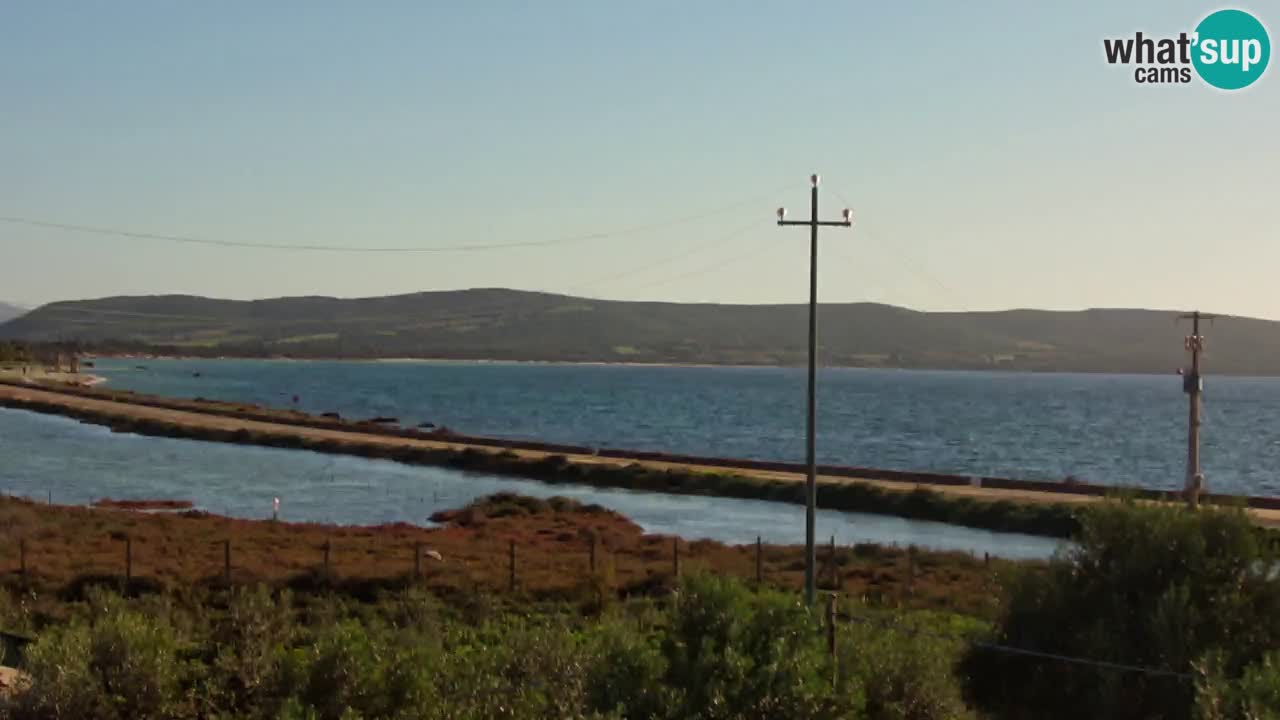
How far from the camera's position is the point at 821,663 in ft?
47.2

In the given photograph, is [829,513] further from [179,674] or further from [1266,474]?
[1266,474]

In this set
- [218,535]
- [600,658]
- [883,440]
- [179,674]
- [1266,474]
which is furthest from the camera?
[883,440]

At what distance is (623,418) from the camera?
163000 mm

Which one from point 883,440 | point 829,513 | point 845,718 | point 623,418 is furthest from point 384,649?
point 623,418

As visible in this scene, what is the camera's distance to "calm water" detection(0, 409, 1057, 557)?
56438mm

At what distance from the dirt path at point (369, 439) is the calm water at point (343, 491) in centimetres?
577

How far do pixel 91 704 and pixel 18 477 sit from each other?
6021 centimetres

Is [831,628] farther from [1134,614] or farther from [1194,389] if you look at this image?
[1194,389]

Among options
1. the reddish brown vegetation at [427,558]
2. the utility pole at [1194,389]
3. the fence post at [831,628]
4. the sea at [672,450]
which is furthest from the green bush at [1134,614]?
the sea at [672,450]

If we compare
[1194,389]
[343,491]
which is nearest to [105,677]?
[1194,389]

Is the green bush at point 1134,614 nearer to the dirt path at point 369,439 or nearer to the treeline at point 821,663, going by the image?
the treeline at point 821,663

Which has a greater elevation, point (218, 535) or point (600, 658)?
point (600, 658)

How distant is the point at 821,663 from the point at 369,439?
92074 mm

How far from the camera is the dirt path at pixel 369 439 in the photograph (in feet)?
213
